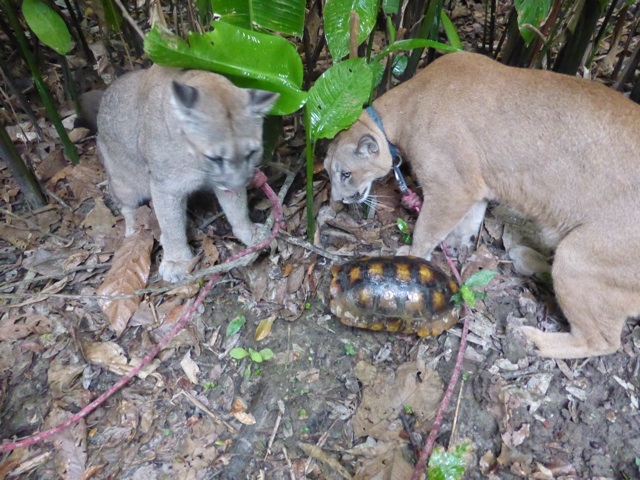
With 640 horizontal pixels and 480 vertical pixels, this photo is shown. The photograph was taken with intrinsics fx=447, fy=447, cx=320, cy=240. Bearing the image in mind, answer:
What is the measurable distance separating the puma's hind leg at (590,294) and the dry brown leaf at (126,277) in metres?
3.07

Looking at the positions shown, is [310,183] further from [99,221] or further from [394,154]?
[99,221]

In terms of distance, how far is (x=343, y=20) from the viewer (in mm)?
3293

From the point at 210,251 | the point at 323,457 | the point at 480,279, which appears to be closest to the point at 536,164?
the point at 480,279

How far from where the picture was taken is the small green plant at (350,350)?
3.30m

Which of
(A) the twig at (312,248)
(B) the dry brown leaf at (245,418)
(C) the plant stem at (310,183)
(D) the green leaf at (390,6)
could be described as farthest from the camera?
(A) the twig at (312,248)

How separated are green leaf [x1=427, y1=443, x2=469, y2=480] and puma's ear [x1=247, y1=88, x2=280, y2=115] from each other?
2382mm

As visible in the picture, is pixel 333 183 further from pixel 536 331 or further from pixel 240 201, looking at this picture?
pixel 536 331

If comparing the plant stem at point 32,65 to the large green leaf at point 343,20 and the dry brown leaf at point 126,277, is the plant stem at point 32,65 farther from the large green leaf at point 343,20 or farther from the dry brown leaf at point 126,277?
the large green leaf at point 343,20

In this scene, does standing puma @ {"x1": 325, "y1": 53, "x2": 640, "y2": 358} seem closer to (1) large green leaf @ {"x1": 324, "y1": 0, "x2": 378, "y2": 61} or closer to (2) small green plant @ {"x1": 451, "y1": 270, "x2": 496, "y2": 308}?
(2) small green plant @ {"x1": 451, "y1": 270, "x2": 496, "y2": 308}

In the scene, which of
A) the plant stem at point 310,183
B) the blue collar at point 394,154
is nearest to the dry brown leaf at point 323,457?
the plant stem at point 310,183

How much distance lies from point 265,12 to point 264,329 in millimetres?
2334

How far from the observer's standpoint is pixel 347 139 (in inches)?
148

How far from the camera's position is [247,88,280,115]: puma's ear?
283cm

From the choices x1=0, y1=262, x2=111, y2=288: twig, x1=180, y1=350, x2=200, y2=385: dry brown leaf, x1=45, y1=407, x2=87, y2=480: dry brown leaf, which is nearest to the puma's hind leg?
x1=180, y1=350, x2=200, y2=385: dry brown leaf
